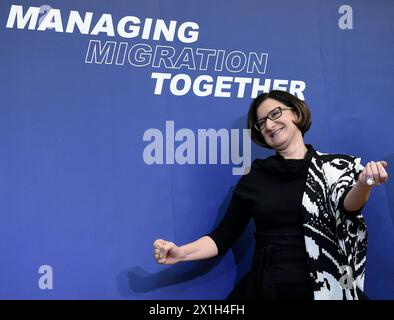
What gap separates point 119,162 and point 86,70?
35 centimetres

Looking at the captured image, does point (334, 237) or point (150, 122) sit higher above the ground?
point (150, 122)

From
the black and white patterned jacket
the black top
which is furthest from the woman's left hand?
the black top

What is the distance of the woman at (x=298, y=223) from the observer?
5.77 ft

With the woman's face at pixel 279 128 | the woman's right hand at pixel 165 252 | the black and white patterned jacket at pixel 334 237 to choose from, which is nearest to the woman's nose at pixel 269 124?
the woman's face at pixel 279 128

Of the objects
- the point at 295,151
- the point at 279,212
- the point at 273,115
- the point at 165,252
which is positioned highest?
the point at 273,115

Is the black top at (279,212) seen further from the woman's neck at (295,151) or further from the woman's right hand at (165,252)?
the woman's right hand at (165,252)

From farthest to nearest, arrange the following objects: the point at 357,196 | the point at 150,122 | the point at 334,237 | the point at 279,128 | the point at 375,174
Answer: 1. the point at 150,122
2. the point at 279,128
3. the point at 334,237
4. the point at 357,196
5. the point at 375,174

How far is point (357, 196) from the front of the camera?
5.39 feet

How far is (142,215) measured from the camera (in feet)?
6.70

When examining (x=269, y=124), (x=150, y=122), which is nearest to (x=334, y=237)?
(x=269, y=124)

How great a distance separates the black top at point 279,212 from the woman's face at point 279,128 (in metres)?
0.06

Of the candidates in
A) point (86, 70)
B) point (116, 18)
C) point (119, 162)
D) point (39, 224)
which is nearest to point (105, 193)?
point (119, 162)

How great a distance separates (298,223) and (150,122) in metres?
0.66

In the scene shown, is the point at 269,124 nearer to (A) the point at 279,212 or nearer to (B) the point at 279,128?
(B) the point at 279,128
